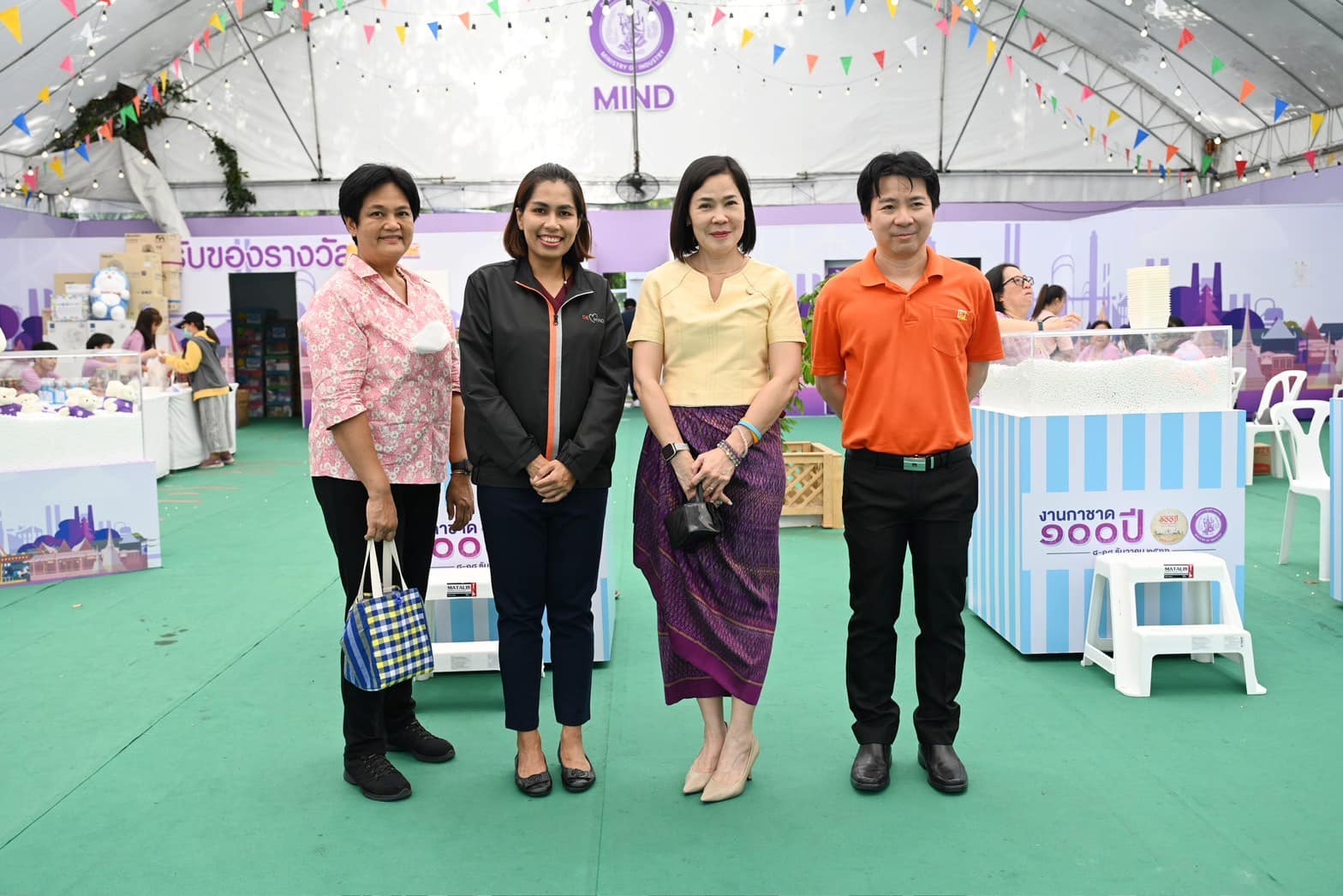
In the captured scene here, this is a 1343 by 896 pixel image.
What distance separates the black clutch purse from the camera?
249 centimetres

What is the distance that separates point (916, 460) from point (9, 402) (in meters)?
4.57

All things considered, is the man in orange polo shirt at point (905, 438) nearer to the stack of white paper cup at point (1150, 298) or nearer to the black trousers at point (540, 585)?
the black trousers at point (540, 585)

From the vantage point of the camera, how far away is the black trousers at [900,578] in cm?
267

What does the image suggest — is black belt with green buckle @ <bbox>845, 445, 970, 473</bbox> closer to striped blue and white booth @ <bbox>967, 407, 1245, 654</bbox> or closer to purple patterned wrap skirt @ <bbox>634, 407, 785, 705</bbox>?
purple patterned wrap skirt @ <bbox>634, 407, 785, 705</bbox>

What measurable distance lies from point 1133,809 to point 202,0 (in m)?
15.1

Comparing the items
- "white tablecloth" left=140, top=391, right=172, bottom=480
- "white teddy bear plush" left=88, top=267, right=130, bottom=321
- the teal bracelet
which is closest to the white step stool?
the teal bracelet

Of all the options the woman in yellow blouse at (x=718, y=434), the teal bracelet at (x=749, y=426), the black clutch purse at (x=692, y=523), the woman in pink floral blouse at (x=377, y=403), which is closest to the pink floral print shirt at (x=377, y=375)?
the woman in pink floral blouse at (x=377, y=403)

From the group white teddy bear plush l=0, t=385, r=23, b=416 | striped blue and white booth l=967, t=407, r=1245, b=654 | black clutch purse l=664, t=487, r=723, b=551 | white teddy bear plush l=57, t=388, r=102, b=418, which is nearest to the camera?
black clutch purse l=664, t=487, r=723, b=551

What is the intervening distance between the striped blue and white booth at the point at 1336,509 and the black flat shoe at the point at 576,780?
336 cm

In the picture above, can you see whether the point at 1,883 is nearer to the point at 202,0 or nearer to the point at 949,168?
the point at 202,0

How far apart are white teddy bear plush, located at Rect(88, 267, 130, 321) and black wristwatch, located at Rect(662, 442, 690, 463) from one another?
1149 cm

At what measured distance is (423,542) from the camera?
2842mm

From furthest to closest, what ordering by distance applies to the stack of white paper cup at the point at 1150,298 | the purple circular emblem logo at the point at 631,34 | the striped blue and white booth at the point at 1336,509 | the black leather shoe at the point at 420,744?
the purple circular emblem logo at the point at 631,34 → the striped blue and white booth at the point at 1336,509 → the stack of white paper cup at the point at 1150,298 → the black leather shoe at the point at 420,744

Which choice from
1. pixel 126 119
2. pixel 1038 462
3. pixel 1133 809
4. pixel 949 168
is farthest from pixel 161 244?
pixel 1133 809
